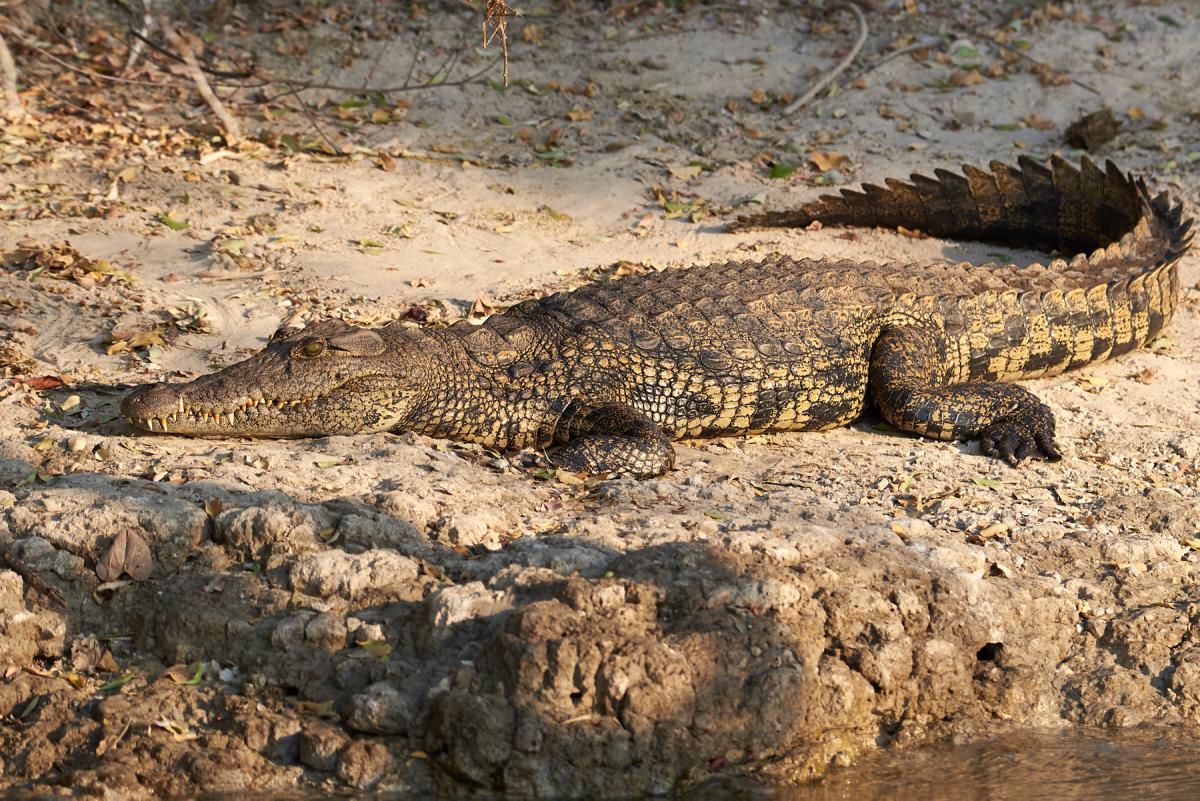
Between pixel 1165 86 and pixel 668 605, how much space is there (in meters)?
8.37

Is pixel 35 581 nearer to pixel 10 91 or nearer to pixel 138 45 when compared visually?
pixel 10 91

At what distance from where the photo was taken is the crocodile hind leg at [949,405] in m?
6.04

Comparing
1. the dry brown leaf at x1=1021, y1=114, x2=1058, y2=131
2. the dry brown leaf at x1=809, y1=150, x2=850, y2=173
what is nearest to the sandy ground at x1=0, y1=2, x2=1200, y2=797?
the dry brown leaf at x1=809, y1=150, x2=850, y2=173

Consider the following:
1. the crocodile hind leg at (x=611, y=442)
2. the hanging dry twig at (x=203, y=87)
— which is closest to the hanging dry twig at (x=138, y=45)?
the hanging dry twig at (x=203, y=87)

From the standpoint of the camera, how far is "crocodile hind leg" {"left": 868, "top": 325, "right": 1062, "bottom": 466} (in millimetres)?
6035

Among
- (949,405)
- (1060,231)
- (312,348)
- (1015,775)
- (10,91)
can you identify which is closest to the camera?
(1015,775)

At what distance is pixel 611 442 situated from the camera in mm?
5602

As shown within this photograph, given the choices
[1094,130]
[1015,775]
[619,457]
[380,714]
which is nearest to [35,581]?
[380,714]

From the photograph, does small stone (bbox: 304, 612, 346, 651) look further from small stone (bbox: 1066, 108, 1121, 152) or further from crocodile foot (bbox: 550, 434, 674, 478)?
small stone (bbox: 1066, 108, 1121, 152)

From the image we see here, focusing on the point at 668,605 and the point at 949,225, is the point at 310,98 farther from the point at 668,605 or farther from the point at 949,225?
the point at 668,605

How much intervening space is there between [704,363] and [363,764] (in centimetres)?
276

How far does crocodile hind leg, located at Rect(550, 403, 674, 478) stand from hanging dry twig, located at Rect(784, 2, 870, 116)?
5.17 m

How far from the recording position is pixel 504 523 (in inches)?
189

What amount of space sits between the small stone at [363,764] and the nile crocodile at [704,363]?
1.83 meters
